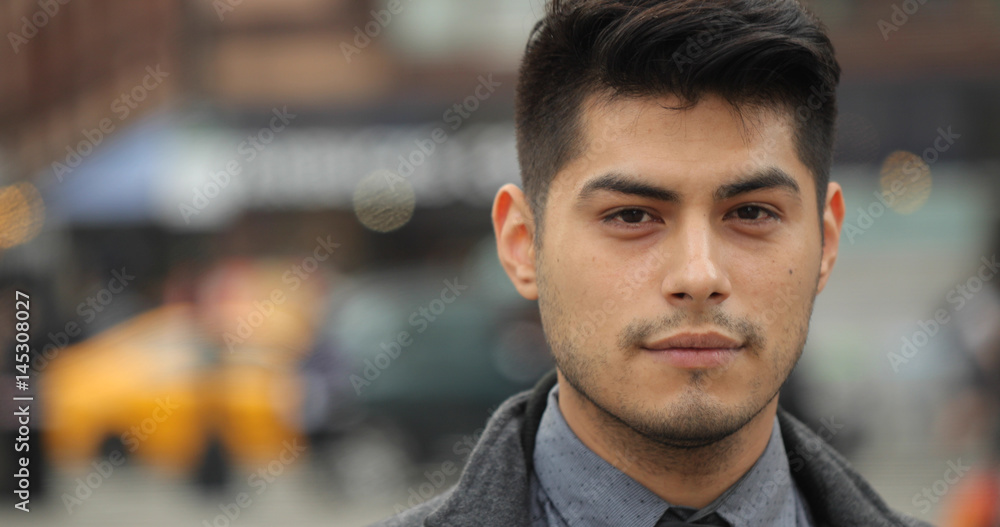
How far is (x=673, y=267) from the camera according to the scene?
1891 millimetres

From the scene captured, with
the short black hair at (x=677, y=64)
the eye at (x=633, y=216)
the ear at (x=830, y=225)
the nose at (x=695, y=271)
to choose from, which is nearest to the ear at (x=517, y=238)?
the short black hair at (x=677, y=64)

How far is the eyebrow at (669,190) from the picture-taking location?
1925mm

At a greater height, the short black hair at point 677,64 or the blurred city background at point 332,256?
the short black hair at point 677,64

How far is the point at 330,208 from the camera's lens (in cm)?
1445

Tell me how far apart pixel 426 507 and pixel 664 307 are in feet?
2.44

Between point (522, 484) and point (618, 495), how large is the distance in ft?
0.72

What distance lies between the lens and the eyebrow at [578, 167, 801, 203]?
1.92 meters

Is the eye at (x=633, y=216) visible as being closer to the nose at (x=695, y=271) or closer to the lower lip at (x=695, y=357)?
the nose at (x=695, y=271)

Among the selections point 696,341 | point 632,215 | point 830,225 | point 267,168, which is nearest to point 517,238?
point 632,215

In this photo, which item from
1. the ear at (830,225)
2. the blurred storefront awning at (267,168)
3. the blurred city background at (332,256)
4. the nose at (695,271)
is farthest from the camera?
the blurred storefront awning at (267,168)

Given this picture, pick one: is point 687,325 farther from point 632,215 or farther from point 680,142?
point 680,142

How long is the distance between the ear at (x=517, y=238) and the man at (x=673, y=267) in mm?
113

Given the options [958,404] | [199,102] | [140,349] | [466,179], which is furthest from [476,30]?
[958,404]

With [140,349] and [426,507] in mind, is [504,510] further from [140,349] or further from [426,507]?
[140,349]
